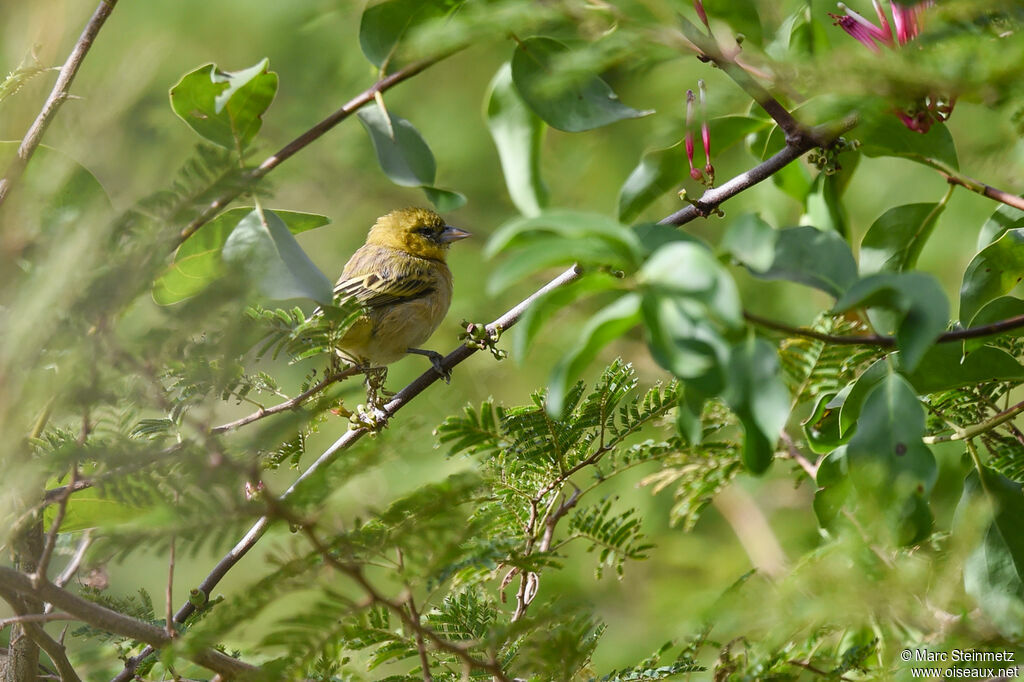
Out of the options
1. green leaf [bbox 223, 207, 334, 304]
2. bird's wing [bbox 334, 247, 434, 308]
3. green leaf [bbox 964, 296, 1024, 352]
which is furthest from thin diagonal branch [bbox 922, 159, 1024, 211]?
bird's wing [bbox 334, 247, 434, 308]

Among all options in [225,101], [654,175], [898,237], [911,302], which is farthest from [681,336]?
[225,101]

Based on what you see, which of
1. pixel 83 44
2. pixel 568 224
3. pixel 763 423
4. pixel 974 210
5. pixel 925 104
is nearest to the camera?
pixel 568 224

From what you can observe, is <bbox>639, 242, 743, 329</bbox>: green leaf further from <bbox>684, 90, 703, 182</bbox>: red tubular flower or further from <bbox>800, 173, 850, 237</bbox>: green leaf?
<bbox>800, 173, 850, 237</bbox>: green leaf

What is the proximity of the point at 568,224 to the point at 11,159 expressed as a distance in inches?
52.1

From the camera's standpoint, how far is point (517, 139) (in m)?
1.64

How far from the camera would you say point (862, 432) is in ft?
3.64

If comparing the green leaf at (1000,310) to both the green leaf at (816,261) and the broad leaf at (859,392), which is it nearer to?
the broad leaf at (859,392)

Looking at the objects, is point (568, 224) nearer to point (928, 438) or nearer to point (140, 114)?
point (140, 114)

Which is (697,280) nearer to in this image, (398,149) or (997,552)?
(997,552)

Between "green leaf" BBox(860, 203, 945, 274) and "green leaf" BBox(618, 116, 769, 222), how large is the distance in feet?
1.06

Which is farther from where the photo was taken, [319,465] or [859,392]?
[319,465]

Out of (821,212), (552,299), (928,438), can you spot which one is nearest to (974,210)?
(821,212)

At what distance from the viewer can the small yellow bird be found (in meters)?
3.79

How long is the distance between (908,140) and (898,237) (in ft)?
0.71
